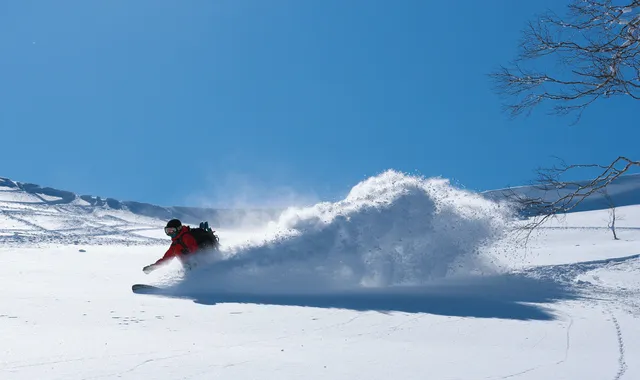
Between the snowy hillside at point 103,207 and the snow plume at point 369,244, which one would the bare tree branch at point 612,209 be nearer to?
the snow plume at point 369,244

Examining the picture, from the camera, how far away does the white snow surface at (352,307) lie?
413cm

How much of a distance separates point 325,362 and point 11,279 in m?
6.70

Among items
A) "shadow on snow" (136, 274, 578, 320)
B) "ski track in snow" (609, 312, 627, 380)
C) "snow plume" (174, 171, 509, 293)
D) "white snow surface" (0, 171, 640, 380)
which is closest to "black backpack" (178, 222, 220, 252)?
"white snow surface" (0, 171, 640, 380)

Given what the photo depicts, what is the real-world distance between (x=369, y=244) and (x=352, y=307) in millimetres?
3135

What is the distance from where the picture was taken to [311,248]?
9.85 m

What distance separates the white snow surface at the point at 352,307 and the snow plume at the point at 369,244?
25mm

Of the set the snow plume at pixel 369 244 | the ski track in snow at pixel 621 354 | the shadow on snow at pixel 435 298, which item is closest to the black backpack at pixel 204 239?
the snow plume at pixel 369 244

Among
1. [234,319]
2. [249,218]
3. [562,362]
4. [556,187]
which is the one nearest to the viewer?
[562,362]

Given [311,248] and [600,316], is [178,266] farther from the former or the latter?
[600,316]

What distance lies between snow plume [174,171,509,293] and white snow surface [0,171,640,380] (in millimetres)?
25

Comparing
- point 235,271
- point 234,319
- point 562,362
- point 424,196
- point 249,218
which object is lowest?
point 562,362

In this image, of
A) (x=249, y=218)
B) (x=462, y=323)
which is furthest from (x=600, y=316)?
(x=249, y=218)

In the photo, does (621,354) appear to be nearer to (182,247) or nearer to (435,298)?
(435,298)

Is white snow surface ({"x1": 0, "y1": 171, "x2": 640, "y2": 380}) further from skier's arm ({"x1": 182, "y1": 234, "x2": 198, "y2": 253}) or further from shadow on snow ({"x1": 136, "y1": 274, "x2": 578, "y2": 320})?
skier's arm ({"x1": 182, "y1": 234, "x2": 198, "y2": 253})
